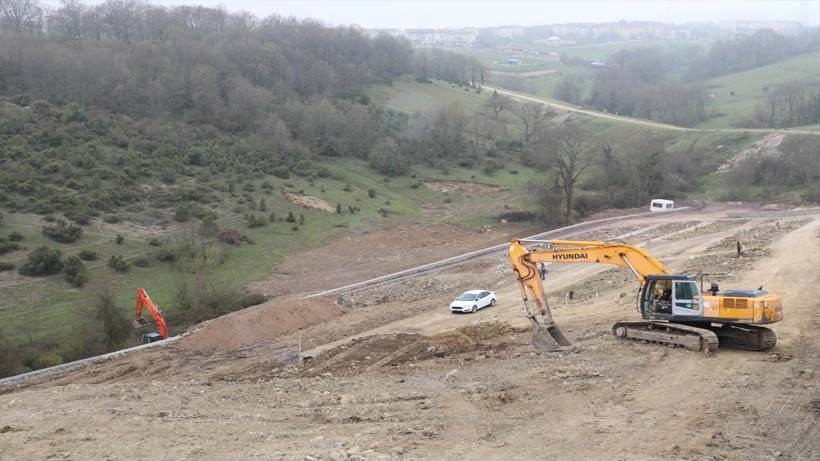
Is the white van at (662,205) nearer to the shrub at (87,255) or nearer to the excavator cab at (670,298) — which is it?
the excavator cab at (670,298)

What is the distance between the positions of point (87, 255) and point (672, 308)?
31.1m

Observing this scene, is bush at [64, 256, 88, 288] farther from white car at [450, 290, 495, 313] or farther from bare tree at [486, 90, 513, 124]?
bare tree at [486, 90, 513, 124]

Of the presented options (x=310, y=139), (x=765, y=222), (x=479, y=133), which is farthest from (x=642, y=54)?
(x=765, y=222)

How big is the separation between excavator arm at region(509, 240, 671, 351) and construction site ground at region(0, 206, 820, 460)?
2.39ft

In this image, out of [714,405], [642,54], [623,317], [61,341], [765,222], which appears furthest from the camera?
[642,54]

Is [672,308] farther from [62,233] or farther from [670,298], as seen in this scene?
[62,233]

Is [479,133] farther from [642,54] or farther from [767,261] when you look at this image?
[642,54]

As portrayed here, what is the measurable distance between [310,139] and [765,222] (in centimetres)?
4134

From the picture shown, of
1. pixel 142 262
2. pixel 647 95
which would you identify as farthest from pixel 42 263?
pixel 647 95

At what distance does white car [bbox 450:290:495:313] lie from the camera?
34.1 meters

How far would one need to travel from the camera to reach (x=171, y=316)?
37281mm

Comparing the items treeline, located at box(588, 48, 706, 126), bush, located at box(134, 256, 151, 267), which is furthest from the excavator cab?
treeline, located at box(588, 48, 706, 126)

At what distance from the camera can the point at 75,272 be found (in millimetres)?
40156

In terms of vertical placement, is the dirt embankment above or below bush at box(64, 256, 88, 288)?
below
